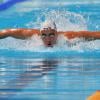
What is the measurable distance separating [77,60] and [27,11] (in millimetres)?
390

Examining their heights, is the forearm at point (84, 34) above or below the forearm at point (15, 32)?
below

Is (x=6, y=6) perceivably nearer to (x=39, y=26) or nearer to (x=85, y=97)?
(x=39, y=26)

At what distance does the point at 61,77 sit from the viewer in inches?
80.6

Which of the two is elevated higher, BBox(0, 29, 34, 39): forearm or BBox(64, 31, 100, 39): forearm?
BBox(0, 29, 34, 39): forearm

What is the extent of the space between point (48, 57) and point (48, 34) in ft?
0.43

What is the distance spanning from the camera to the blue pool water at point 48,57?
2.03 metres

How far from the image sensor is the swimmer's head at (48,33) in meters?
2.08

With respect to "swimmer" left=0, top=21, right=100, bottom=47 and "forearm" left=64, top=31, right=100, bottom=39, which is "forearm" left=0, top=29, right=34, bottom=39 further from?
"forearm" left=64, top=31, right=100, bottom=39

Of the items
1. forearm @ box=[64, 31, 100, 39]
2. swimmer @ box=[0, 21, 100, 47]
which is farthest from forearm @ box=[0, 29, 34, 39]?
forearm @ box=[64, 31, 100, 39]

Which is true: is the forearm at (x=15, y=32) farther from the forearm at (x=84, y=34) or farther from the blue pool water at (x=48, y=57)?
the forearm at (x=84, y=34)

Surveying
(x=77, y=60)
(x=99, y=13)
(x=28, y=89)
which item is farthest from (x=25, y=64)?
(x=99, y=13)

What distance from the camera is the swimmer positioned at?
6.82ft

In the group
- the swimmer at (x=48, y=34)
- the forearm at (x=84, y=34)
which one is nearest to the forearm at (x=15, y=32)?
the swimmer at (x=48, y=34)

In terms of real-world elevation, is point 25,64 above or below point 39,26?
below
